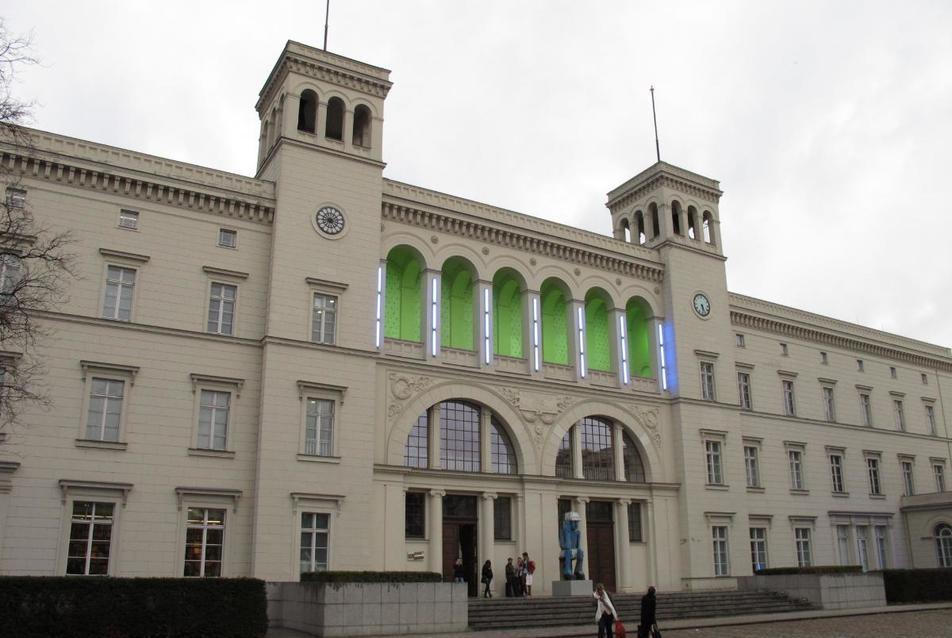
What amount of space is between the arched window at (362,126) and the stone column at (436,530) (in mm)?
15170

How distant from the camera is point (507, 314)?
139ft

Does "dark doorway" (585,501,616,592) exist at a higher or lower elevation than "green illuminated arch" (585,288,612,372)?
lower

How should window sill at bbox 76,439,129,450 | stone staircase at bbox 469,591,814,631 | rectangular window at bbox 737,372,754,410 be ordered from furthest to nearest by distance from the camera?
rectangular window at bbox 737,372,754,410 → stone staircase at bbox 469,591,814,631 → window sill at bbox 76,439,129,450

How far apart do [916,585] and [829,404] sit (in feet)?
40.8

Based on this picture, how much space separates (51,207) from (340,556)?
1606 centimetres

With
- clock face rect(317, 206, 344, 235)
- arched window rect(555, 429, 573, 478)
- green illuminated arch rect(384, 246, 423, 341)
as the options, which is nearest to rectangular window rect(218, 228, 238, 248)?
clock face rect(317, 206, 344, 235)

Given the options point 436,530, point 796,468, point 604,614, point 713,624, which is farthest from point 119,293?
point 796,468

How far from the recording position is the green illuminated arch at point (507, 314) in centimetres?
4144

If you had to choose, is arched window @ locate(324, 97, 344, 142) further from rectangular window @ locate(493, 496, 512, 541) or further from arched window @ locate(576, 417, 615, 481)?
arched window @ locate(576, 417, 615, 481)

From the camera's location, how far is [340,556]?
31578 millimetres

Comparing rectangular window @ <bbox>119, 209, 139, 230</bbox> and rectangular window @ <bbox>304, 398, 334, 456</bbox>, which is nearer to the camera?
rectangular window @ <bbox>119, 209, 139, 230</bbox>

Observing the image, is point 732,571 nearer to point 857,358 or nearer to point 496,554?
point 496,554

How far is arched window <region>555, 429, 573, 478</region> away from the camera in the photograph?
39.8 meters

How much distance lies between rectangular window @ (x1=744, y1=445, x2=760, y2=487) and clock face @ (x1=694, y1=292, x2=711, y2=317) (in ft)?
24.8
